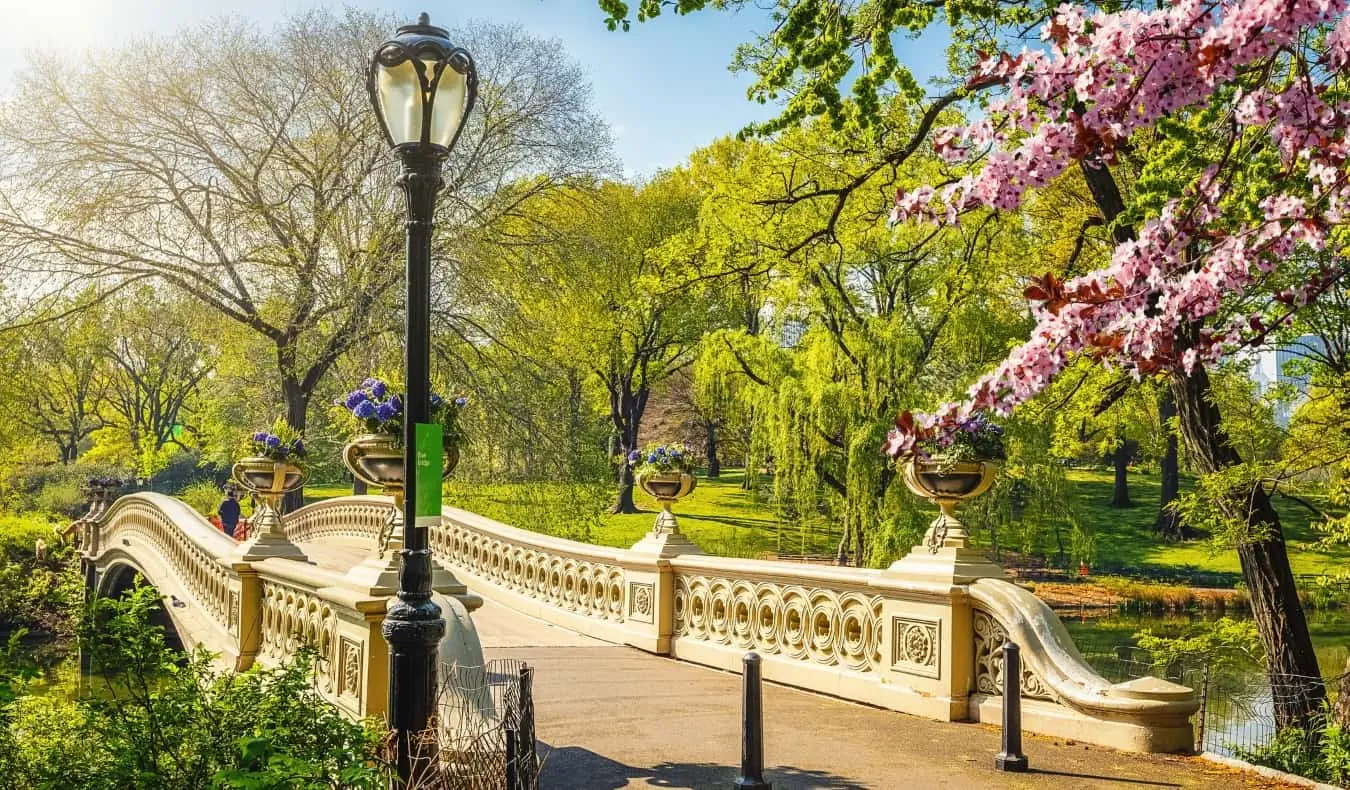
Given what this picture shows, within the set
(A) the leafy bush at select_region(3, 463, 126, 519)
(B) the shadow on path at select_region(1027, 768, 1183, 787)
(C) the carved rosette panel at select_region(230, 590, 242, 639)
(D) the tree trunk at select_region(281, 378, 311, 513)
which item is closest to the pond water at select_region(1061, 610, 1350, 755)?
(B) the shadow on path at select_region(1027, 768, 1183, 787)

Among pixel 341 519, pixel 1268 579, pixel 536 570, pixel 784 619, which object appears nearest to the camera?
pixel 784 619

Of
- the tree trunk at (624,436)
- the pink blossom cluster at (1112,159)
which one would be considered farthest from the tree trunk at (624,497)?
the pink blossom cluster at (1112,159)

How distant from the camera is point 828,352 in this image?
2370cm

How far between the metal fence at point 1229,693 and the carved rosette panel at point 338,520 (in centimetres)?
1407

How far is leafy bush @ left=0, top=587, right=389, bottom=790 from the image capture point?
4.33 m

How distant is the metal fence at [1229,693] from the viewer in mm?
10607

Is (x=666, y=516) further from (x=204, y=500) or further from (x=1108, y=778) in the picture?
(x=204, y=500)

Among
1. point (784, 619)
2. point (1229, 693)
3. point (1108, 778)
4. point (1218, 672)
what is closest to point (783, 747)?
point (1108, 778)

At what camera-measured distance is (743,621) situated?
37.4ft

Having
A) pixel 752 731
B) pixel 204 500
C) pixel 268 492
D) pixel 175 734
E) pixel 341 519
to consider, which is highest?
pixel 268 492

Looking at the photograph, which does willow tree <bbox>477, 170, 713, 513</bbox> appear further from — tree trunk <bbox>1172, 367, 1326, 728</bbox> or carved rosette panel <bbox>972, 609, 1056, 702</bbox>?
carved rosette panel <bbox>972, 609, 1056, 702</bbox>

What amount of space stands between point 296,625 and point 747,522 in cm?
3103

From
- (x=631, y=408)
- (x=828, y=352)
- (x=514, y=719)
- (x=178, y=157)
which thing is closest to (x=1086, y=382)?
(x=828, y=352)

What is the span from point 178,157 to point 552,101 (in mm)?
8627
